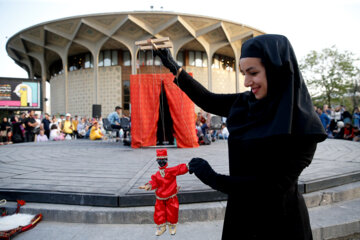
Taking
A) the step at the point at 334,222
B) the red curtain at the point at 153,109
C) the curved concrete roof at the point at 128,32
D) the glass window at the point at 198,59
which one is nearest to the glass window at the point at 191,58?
the glass window at the point at 198,59

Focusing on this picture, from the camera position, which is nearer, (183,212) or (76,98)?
(183,212)

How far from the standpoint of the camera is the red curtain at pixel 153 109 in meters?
8.50

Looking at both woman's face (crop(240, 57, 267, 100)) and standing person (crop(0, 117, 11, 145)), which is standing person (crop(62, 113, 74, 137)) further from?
woman's face (crop(240, 57, 267, 100))

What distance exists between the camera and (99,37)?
85.5 ft

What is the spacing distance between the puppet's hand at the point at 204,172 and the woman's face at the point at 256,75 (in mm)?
448

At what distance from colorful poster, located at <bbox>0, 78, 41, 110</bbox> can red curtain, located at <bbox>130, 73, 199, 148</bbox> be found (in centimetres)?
1207

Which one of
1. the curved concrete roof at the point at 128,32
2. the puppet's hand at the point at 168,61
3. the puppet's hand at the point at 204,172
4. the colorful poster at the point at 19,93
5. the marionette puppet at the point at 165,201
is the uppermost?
the curved concrete roof at the point at 128,32

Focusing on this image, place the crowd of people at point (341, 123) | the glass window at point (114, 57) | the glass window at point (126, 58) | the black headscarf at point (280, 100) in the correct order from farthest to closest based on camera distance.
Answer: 1. the glass window at point (114, 57)
2. the glass window at point (126, 58)
3. the crowd of people at point (341, 123)
4. the black headscarf at point (280, 100)

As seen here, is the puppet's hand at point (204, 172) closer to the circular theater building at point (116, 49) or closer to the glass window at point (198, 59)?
the circular theater building at point (116, 49)

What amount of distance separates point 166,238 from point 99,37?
89.9ft

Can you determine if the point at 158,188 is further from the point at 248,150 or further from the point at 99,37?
the point at 99,37

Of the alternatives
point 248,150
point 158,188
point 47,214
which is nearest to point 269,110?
point 248,150

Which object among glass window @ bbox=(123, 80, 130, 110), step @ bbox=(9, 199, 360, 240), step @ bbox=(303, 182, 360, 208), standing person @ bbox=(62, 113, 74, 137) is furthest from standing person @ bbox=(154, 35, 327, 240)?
glass window @ bbox=(123, 80, 130, 110)

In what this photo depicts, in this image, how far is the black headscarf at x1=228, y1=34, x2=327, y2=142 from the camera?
105 centimetres
